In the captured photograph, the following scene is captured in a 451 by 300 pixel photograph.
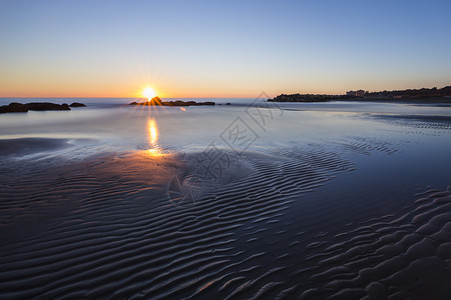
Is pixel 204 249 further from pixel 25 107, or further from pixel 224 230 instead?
pixel 25 107

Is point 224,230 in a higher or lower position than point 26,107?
lower

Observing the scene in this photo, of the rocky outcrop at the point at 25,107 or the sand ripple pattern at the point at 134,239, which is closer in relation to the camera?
the sand ripple pattern at the point at 134,239

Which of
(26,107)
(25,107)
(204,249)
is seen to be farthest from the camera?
(26,107)

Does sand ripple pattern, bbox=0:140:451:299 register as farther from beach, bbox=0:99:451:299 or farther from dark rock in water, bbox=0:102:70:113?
dark rock in water, bbox=0:102:70:113

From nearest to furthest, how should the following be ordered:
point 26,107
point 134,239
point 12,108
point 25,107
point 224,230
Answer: point 134,239 < point 224,230 < point 12,108 < point 25,107 < point 26,107

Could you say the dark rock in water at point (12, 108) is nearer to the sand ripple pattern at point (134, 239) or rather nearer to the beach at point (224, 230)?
the beach at point (224, 230)

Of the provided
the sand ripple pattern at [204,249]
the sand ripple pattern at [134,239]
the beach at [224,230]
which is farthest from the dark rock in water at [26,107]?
the sand ripple pattern at [204,249]

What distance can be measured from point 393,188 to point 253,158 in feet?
16.8

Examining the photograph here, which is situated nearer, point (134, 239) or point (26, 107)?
point (134, 239)

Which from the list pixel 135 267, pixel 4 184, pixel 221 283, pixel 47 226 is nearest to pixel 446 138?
pixel 221 283

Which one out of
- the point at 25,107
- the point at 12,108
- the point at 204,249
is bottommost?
the point at 204,249

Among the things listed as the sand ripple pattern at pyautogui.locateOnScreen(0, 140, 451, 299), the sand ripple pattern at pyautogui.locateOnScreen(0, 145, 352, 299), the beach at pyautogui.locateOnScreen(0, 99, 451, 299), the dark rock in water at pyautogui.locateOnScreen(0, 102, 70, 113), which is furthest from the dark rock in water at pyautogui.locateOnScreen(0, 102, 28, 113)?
the sand ripple pattern at pyautogui.locateOnScreen(0, 140, 451, 299)

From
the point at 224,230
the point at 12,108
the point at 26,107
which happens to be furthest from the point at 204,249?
the point at 26,107

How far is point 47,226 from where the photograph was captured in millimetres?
4465
